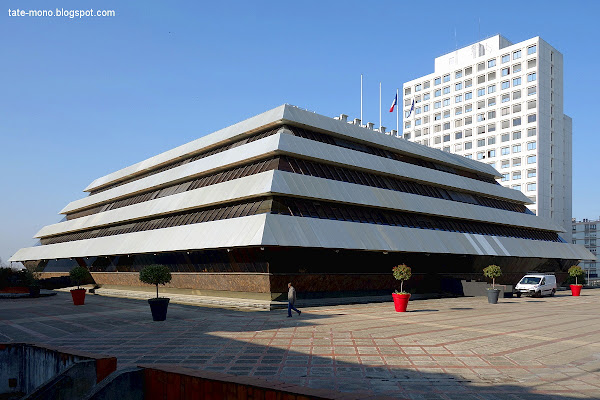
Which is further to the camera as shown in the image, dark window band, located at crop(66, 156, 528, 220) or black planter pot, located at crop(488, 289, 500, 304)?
dark window band, located at crop(66, 156, 528, 220)

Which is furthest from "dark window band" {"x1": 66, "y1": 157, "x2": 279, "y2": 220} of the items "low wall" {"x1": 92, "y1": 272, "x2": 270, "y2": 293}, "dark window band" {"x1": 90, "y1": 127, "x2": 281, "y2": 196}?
"low wall" {"x1": 92, "y1": 272, "x2": 270, "y2": 293}

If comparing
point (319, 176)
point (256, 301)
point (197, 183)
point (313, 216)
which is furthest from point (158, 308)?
point (197, 183)

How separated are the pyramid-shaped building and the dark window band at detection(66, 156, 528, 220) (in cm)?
14

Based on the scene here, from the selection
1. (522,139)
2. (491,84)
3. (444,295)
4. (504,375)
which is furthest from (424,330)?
(491,84)

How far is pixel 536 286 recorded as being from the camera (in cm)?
4591

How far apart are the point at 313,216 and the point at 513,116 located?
70.5 m

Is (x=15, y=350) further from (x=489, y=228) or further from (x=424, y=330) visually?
(x=489, y=228)

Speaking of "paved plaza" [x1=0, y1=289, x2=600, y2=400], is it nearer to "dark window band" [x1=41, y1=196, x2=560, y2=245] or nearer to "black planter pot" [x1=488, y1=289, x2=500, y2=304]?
"black planter pot" [x1=488, y1=289, x2=500, y2=304]

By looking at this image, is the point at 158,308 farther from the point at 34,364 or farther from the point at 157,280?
the point at 34,364

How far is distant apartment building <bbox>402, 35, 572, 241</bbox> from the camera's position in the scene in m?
88.4

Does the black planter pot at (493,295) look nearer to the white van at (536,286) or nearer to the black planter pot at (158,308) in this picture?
the white van at (536,286)

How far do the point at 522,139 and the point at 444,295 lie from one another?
57.2m

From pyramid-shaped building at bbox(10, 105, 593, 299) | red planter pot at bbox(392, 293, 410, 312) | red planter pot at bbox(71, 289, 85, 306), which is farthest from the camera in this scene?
red planter pot at bbox(71, 289, 85, 306)

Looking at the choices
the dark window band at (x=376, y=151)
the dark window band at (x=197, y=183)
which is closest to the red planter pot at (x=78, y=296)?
the dark window band at (x=197, y=183)
